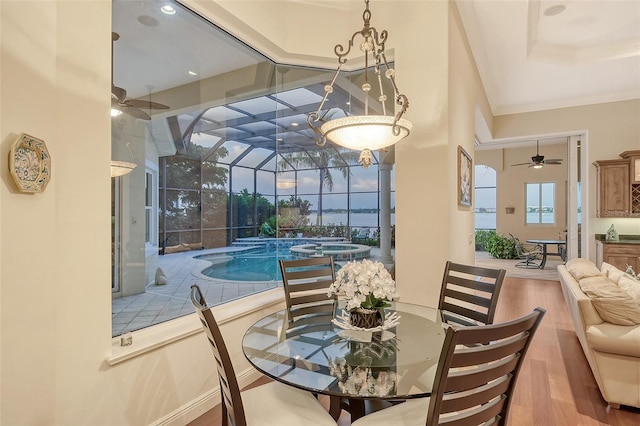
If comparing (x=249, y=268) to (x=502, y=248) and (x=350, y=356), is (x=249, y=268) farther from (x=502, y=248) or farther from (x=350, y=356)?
(x=502, y=248)

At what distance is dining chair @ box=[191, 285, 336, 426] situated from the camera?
1.39m

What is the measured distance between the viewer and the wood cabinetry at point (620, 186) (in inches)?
217

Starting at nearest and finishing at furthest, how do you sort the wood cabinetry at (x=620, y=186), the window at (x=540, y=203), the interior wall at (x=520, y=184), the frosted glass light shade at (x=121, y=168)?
the frosted glass light shade at (x=121, y=168) < the wood cabinetry at (x=620, y=186) < the interior wall at (x=520, y=184) < the window at (x=540, y=203)

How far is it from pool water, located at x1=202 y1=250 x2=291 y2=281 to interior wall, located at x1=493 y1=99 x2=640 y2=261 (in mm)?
5695

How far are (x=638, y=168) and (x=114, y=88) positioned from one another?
289 inches

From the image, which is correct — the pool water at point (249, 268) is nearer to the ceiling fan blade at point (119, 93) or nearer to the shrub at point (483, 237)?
the ceiling fan blade at point (119, 93)

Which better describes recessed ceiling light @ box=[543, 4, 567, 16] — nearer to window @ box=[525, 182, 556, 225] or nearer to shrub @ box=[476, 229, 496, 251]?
window @ box=[525, 182, 556, 225]

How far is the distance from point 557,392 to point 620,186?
4.72 meters

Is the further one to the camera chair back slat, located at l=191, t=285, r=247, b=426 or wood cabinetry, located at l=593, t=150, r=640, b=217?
wood cabinetry, located at l=593, t=150, r=640, b=217

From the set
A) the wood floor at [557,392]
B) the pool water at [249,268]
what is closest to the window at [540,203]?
the wood floor at [557,392]

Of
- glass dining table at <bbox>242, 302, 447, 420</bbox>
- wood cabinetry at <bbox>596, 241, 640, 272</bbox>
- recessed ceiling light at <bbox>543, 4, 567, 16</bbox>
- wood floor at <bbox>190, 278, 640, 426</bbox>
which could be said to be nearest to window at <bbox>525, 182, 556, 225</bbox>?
wood cabinetry at <bbox>596, 241, 640, 272</bbox>

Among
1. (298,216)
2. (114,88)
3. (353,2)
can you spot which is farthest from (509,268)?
(114,88)

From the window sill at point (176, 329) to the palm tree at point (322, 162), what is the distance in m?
1.22

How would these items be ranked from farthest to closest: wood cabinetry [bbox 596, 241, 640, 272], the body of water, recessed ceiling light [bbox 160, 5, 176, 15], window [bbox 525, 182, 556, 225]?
window [bbox 525, 182, 556, 225], wood cabinetry [bbox 596, 241, 640, 272], the body of water, recessed ceiling light [bbox 160, 5, 176, 15]
